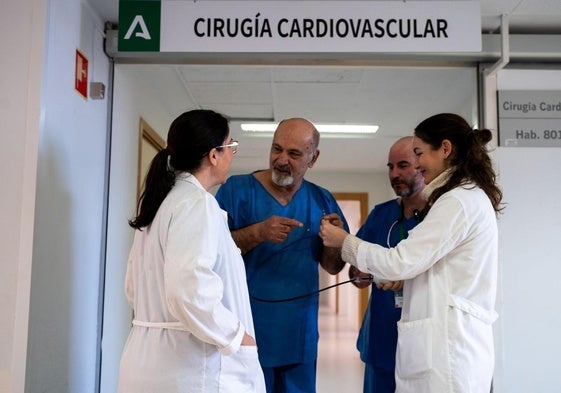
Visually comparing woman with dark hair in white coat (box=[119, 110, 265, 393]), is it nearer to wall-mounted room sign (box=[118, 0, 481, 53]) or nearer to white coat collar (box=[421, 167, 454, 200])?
white coat collar (box=[421, 167, 454, 200])

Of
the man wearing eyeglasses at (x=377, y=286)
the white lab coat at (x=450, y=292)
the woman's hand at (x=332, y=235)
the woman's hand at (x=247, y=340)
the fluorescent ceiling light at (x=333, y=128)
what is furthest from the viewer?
the fluorescent ceiling light at (x=333, y=128)

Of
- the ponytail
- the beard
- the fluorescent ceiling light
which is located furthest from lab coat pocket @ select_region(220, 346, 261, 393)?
the fluorescent ceiling light

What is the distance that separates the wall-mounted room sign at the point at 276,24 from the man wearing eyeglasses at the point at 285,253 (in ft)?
1.72

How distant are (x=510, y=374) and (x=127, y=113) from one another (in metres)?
2.52

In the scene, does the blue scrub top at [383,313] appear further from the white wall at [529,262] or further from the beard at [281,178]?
the white wall at [529,262]

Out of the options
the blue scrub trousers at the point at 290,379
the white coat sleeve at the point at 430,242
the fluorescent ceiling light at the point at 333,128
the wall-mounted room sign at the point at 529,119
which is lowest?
the blue scrub trousers at the point at 290,379

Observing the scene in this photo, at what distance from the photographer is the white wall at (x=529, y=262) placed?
265 centimetres

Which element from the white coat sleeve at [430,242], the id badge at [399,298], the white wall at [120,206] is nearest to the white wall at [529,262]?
the id badge at [399,298]

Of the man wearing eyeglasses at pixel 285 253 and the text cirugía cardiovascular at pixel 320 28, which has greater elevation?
the text cirugía cardiovascular at pixel 320 28

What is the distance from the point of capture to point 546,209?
275 centimetres

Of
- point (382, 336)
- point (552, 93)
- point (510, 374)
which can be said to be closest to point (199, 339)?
point (382, 336)

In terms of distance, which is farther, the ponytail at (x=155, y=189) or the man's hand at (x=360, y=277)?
the man's hand at (x=360, y=277)

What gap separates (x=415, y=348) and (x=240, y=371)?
54cm

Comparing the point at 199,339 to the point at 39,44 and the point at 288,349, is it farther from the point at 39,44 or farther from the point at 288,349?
the point at 39,44
